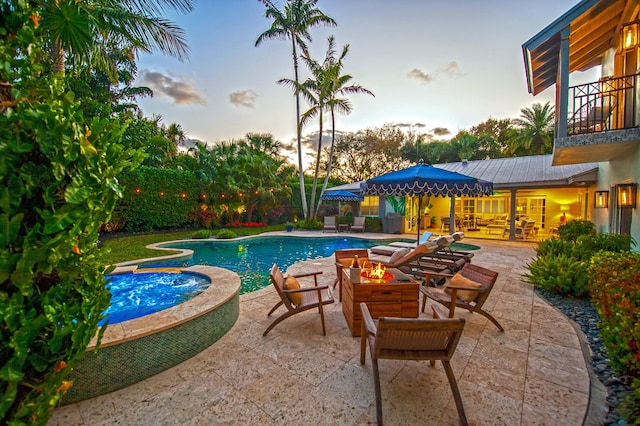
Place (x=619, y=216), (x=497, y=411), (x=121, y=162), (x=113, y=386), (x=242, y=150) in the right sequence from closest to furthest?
(x=121, y=162) → (x=497, y=411) → (x=113, y=386) → (x=619, y=216) → (x=242, y=150)

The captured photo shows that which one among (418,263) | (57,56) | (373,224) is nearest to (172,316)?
(418,263)

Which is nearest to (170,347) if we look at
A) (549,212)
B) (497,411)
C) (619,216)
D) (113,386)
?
(113,386)

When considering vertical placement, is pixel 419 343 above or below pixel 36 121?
below

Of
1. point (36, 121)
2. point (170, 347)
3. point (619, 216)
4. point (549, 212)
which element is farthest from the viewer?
point (549, 212)

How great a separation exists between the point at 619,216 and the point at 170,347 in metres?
11.5

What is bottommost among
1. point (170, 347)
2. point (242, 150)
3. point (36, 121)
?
point (170, 347)

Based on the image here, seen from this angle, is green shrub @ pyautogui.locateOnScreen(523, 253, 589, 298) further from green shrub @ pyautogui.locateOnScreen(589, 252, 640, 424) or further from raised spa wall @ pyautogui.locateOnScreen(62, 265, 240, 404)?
raised spa wall @ pyautogui.locateOnScreen(62, 265, 240, 404)

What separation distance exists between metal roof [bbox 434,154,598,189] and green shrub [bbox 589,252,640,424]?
1079 centimetres

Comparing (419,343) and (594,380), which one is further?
(594,380)

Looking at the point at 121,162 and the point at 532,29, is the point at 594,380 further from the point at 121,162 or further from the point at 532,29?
the point at 532,29

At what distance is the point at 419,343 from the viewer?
2592 millimetres

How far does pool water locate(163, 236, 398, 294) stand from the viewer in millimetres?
8727

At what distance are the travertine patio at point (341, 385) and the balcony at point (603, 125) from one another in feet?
15.0

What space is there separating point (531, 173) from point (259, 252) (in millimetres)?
14013
